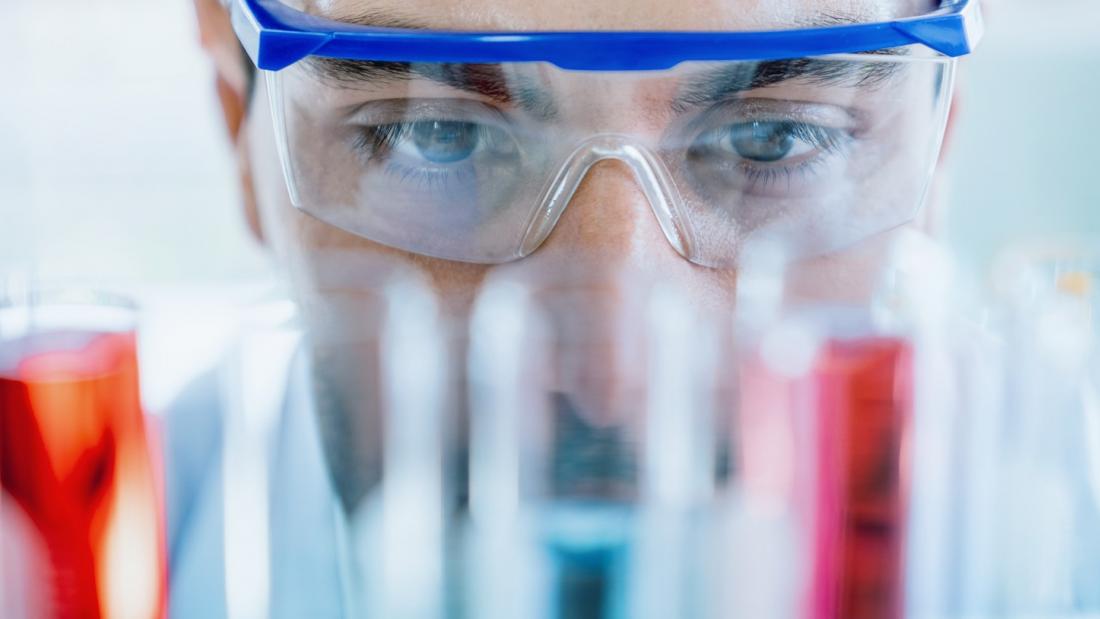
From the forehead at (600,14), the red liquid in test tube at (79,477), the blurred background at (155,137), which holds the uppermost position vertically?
the blurred background at (155,137)

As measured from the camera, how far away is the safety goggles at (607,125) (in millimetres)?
720

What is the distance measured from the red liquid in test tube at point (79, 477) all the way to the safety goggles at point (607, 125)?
320 millimetres

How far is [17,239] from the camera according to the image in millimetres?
2410

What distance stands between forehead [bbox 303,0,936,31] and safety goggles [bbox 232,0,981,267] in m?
0.04

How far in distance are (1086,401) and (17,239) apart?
235 centimetres

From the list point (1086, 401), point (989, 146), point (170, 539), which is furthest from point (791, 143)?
point (989, 146)

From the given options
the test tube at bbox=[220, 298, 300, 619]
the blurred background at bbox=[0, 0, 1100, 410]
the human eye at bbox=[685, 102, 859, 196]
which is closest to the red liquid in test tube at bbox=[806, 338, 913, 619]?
the test tube at bbox=[220, 298, 300, 619]

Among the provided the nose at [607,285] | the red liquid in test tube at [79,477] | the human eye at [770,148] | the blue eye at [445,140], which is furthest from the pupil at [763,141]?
the red liquid in test tube at [79,477]

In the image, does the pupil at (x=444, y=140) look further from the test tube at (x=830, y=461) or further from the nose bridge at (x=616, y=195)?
the test tube at (x=830, y=461)

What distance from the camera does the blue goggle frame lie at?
696mm

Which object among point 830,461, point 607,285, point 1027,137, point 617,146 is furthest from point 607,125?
point 1027,137

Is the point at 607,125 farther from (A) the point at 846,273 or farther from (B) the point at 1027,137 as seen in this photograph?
(B) the point at 1027,137

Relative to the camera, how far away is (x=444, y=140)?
903 mm

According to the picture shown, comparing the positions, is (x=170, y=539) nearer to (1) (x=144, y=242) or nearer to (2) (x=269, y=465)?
(2) (x=269, y=465)
